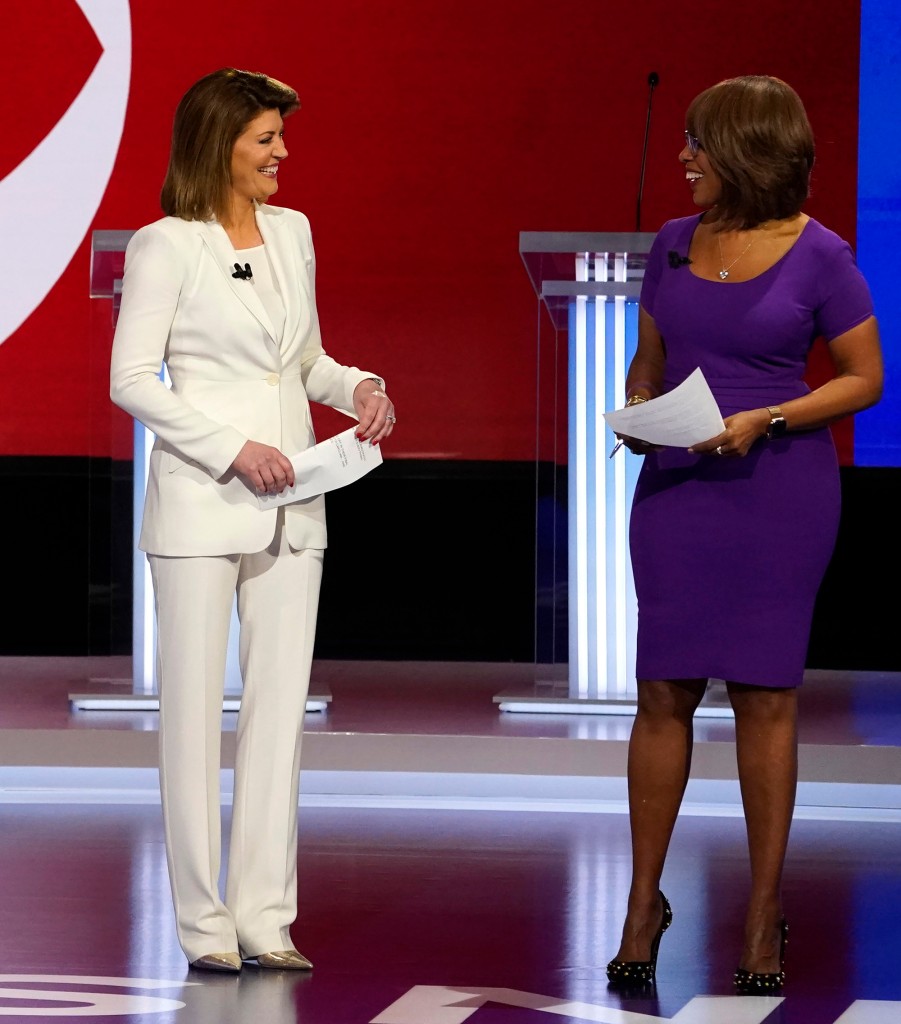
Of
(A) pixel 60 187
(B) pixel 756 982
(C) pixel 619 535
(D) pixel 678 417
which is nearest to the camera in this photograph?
(D) pixel 678 417

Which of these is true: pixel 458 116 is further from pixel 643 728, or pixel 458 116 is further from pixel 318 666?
pixel 643 728

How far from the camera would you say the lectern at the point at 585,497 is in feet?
15.4

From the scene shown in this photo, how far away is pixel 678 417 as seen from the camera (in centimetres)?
246

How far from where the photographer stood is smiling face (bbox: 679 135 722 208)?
2.62 m

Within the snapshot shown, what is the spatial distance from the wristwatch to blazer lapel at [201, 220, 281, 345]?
784mm

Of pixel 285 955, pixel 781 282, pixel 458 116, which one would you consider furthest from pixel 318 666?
pixel 781 282

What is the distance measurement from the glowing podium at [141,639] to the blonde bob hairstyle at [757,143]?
7.91ft

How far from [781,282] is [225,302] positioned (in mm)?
858

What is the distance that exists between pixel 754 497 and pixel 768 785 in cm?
44

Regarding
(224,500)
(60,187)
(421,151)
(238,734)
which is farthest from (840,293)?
(60,187)

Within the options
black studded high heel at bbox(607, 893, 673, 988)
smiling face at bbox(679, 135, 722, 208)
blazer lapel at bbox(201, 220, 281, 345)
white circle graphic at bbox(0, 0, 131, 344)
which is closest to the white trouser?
blazer lapel at bbox(201, 220, 281, 345)

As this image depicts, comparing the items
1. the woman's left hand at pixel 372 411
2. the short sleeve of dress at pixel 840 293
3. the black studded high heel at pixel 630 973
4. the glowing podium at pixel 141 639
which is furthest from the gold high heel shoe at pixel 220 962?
the glowing podium at pixel 141 639

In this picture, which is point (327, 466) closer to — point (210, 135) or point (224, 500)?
point (224, 500)

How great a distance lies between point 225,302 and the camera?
2689 mm
